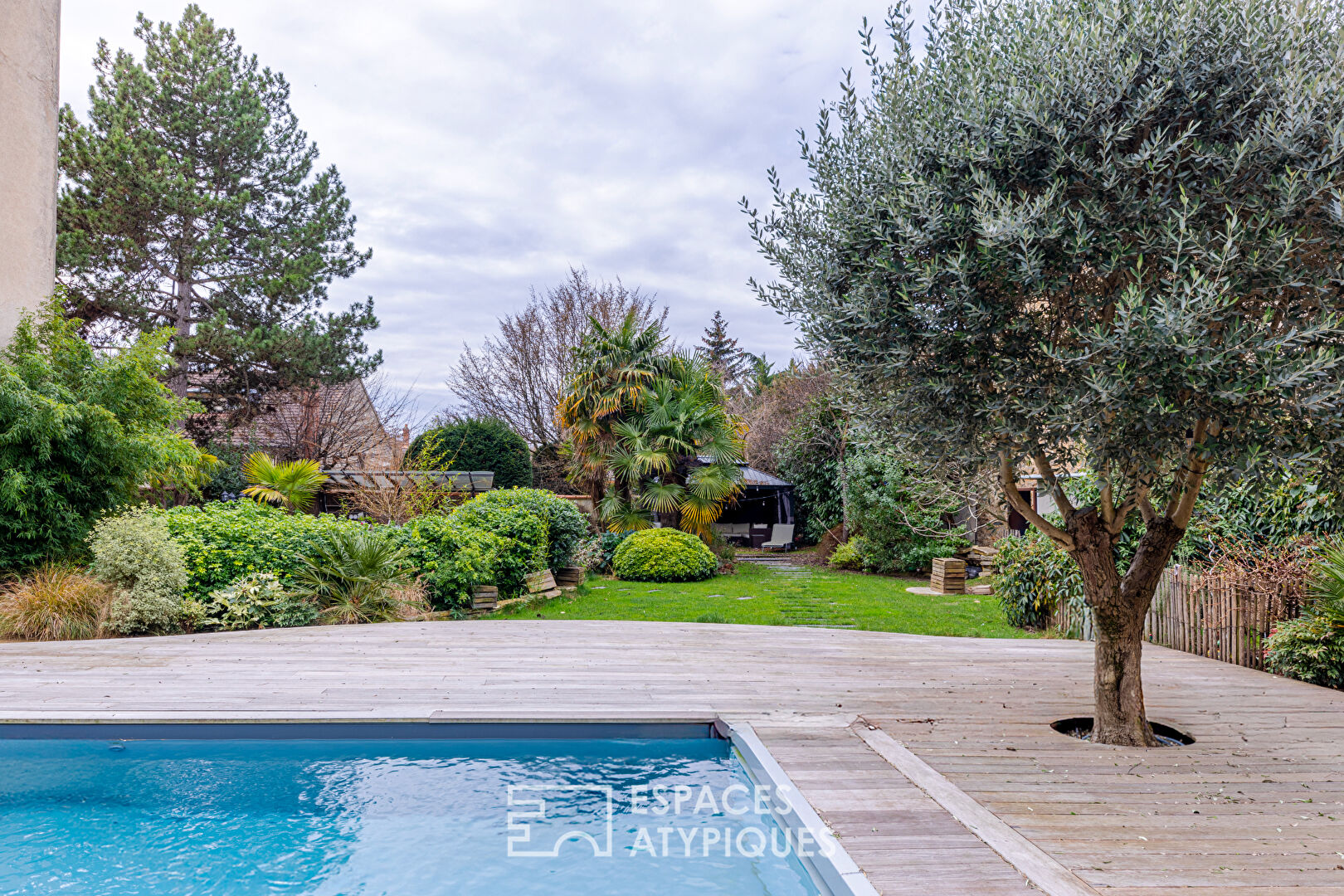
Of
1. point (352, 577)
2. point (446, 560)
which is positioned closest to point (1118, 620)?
point (446, 560)

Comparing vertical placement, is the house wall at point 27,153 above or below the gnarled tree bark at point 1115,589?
above

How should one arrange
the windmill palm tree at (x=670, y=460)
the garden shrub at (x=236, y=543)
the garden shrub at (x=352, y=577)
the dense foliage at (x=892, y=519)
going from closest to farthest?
the garden shrub at (x=236, y=543) < the garden shrub at (x=352, y=577) < the dense foliage at (x=892, y=519) < the windmill palm tree at (x=670, y=460)

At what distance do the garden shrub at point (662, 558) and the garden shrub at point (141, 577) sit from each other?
279 inches

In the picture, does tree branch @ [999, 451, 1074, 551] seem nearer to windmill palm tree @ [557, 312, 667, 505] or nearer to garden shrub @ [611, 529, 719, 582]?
garden shrub @ [611, 529, 719, 582]

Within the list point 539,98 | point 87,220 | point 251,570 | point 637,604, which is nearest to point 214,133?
point 87,220

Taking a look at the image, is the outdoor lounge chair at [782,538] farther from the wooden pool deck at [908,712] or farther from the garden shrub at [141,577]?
the garden shrub at [141,577]

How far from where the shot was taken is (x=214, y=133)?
1708 centimetres

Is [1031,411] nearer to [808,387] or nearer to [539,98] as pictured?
[539,98]

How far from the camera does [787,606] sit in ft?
35.4

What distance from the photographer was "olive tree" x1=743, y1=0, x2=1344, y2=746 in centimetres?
320

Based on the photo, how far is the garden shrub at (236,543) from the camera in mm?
8336

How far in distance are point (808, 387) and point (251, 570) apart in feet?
49.6

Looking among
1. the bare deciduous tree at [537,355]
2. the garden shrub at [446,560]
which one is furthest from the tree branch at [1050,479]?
the bare deciduous tree at [537,355]

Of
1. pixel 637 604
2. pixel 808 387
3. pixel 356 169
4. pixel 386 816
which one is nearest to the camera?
pixel 386 816
